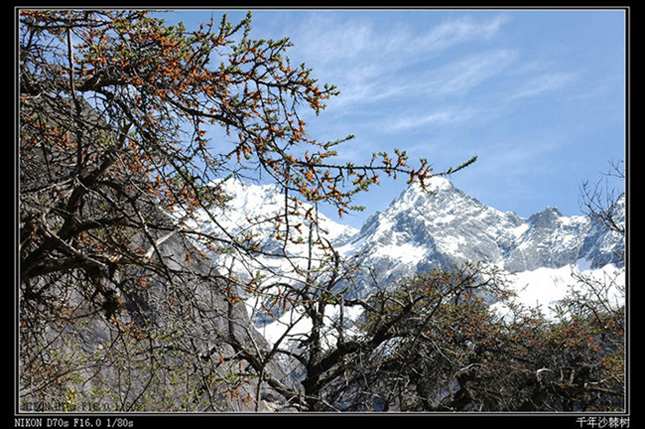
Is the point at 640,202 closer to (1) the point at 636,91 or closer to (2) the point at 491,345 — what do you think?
(1) the point at 636,91

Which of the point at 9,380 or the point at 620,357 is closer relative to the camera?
the point at 9,380

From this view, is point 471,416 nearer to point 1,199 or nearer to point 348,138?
point 348,138

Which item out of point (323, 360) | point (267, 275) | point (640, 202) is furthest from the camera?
point (323, 360)

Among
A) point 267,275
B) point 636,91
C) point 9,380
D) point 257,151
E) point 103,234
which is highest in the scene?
point 636,91

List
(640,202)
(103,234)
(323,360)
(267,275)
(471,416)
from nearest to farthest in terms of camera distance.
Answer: (471,416), (267,275), (640,202), (103,234), (323,360)

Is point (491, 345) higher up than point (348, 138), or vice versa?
point (348, 138)

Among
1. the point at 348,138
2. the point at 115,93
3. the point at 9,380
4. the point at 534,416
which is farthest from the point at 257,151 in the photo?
the point at 534,416

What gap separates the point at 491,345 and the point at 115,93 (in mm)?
7619

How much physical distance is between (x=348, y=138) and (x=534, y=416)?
6.82 feet

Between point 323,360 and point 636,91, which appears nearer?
point 636,91

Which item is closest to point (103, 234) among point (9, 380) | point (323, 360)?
point (9, 380)

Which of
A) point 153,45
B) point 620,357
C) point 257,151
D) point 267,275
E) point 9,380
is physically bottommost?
point 620,357

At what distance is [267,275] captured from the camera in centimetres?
336

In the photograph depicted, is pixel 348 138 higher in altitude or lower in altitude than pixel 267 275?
higher
